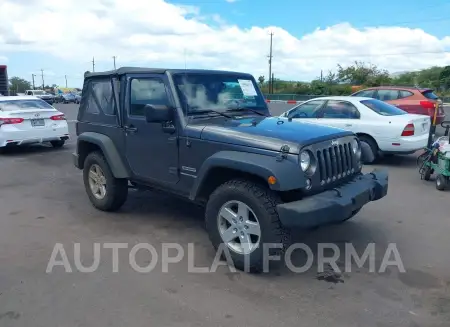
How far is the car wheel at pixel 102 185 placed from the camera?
19.2 feet

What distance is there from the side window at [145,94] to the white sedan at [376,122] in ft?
14.6

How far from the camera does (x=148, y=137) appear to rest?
5.23 m

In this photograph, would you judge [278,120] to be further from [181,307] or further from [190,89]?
[181,307]

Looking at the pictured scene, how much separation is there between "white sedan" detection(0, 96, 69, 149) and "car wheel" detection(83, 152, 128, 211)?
555 cm

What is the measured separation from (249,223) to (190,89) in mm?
1778

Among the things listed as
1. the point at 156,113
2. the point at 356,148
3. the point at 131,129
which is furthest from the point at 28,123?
the point at 356,148

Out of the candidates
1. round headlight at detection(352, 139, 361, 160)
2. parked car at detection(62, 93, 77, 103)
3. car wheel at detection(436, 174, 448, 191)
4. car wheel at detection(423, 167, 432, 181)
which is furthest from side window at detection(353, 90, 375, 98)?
parked car at detection(62, 93, 77, 103)

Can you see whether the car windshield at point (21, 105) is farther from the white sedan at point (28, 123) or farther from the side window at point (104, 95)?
the side window at point (104, 95)

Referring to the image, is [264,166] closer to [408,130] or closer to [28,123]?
[408,130]

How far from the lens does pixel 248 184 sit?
419cm

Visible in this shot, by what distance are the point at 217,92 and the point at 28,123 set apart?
7572 millimetres

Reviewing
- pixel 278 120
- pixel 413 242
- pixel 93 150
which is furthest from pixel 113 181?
pixel 413 242

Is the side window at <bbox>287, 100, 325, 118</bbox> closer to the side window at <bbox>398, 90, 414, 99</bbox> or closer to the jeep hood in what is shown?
the side window at <bbox>398, 90, 414, 99</bbox>

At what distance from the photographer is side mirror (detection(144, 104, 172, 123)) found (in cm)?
461
